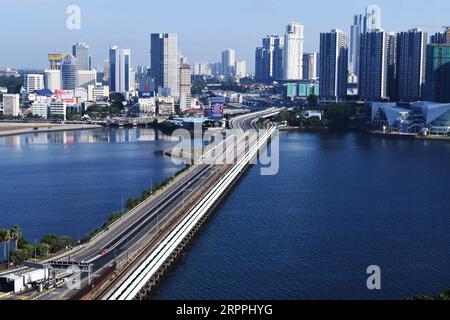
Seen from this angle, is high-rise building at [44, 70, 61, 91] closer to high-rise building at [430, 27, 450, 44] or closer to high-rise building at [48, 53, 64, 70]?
high-rise building at [48, 53, 64, 70]

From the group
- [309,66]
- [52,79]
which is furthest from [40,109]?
[309,66]

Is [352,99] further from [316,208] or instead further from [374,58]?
[316,208]

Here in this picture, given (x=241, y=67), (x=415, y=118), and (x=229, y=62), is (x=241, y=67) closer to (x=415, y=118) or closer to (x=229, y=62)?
(x=229, y=62)

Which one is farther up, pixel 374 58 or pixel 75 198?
pixel 374 58

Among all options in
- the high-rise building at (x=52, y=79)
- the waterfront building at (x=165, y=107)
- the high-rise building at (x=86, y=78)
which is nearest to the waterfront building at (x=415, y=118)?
the waterfront building at (x=165, y=107)

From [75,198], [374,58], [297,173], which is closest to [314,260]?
[75,198]
